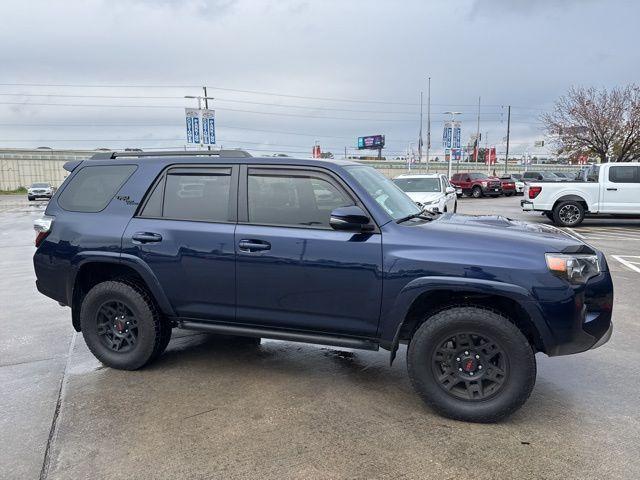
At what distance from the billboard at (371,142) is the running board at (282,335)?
103393mm

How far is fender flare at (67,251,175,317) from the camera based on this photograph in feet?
13.1

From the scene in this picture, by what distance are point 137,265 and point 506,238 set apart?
2.86m

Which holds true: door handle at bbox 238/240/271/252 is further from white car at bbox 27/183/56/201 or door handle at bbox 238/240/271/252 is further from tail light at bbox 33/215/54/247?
white car at bbox 27/183/56/201

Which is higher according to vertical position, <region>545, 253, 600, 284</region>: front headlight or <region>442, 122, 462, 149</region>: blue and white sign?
<region>442, 122, 462, 149</region>: blue and white sign

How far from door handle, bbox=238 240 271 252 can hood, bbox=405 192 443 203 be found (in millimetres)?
9318

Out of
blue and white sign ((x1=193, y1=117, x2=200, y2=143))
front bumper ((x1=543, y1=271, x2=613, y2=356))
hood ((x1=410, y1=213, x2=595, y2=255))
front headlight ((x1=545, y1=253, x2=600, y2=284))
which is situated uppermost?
blue and white sign ((x1=193, y1=117, x2=200, y2=143))

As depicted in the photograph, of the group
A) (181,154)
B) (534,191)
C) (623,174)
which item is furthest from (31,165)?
(181,154)

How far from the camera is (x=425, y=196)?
43.1 feet

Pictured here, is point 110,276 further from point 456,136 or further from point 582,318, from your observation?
point 456,136

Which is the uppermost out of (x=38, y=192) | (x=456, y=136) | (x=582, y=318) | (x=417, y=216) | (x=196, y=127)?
(x=456, y=136)

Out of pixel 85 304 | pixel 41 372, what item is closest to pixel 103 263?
pixel 85 304

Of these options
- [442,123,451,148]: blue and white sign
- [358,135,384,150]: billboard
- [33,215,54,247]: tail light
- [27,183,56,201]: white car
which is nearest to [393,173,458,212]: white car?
[33,215,54,247]: tail light

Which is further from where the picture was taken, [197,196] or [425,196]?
[425,196]

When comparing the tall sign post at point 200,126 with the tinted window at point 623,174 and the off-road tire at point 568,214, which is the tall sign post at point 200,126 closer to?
the off-road tire at point 568,214
